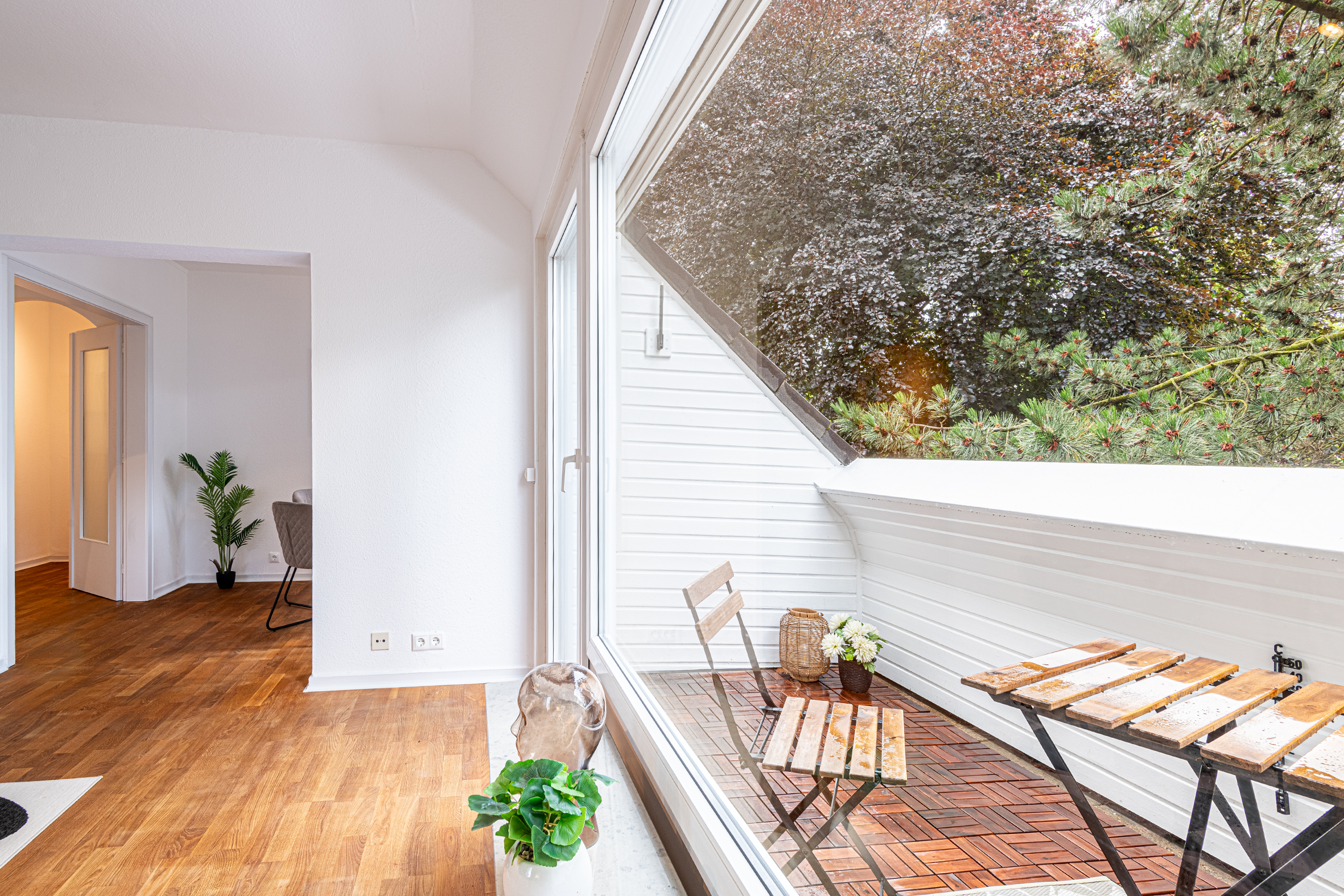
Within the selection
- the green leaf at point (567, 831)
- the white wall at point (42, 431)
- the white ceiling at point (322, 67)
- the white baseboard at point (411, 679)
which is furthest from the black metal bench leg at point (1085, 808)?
the white wall at point (42, 431)

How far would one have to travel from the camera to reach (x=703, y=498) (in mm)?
1374

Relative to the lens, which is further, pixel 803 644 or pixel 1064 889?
pixel 803 644

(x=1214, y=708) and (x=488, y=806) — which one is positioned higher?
(x=1214, y=708)

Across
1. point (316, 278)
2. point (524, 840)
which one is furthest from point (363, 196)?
point (524, 840)

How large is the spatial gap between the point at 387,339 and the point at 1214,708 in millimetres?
3551

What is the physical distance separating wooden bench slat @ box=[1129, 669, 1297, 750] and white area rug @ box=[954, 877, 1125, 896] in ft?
0.37

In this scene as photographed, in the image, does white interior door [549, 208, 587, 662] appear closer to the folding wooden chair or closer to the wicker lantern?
the folding wooden chair

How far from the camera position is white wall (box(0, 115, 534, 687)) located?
10.7 ft

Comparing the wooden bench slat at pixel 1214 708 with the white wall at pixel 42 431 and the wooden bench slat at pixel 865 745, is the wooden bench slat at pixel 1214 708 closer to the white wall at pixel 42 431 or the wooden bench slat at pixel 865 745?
the wooden bench slat at pixel 865 745

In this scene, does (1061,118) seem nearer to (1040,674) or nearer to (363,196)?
(1040,674)

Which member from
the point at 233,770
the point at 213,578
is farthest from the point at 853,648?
the point at 213,578

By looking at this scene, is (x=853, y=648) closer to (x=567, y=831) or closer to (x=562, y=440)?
(x=567, y=831)

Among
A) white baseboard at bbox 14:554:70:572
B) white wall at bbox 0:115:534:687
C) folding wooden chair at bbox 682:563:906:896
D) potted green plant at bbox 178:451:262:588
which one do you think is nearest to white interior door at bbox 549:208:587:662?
white wall at bbox 0:115:534:687

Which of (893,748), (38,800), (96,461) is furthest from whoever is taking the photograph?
(96,461)
